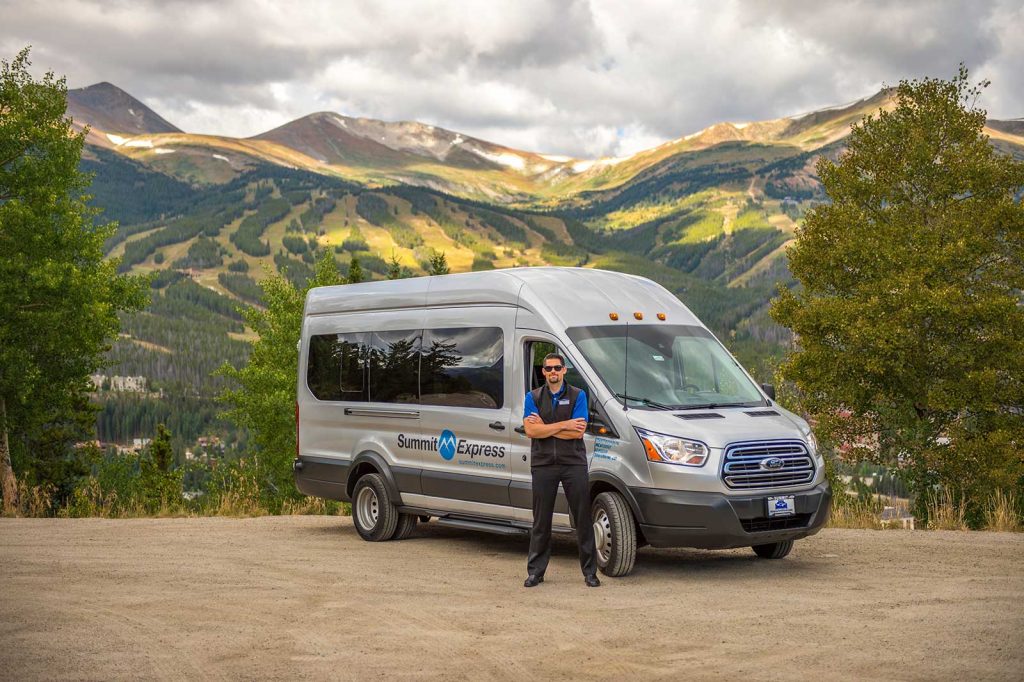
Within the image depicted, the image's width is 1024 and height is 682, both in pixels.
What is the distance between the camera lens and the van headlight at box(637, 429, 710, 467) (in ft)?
31.6

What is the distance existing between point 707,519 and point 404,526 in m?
4.42

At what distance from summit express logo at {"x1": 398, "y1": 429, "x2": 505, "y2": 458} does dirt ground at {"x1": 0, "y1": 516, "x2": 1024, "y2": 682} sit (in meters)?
1.07

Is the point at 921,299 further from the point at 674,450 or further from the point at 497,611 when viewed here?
the point at 497,611

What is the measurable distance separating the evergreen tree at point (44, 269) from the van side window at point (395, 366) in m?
16.3

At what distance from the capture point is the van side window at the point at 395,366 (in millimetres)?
12422

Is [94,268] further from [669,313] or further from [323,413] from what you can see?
[669,313]

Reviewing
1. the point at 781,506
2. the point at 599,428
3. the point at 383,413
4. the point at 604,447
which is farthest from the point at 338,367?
the point at 781,506

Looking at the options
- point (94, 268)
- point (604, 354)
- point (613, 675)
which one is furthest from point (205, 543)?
point (94, 268)

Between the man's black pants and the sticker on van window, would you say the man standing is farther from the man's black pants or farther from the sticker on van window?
the sticker on van window

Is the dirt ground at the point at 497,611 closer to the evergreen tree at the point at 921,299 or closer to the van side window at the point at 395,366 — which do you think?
the van side window at the point at 395,366

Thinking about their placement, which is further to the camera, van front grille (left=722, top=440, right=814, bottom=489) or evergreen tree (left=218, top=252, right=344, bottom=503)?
evergreen tree (left=218, top=252, right=344, bottom=503)

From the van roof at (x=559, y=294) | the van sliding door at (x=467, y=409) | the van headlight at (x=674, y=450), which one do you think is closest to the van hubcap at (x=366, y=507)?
the van sliding door at (x=467, y=409)

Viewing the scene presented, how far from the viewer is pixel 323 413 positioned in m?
13.6

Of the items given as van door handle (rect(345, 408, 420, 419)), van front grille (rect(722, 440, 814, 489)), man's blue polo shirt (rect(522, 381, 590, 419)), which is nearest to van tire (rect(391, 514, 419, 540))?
van door handle (rect(345, 408, 420, 419))
